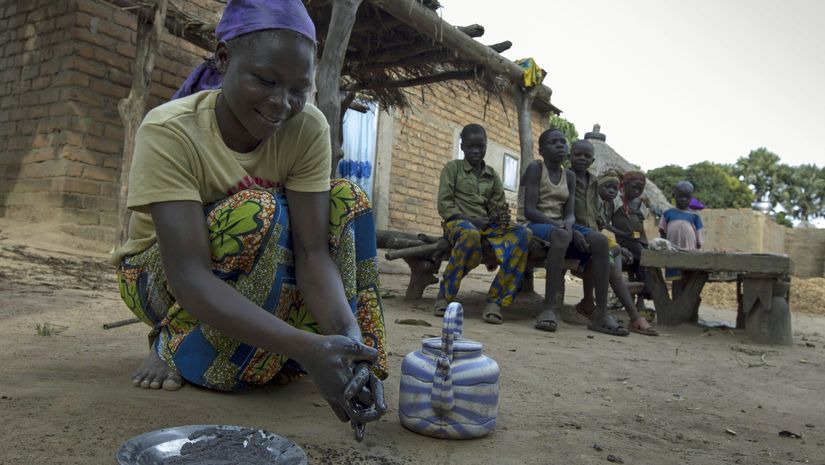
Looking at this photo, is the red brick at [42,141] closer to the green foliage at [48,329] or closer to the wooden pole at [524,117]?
the green foliage at [48,329]

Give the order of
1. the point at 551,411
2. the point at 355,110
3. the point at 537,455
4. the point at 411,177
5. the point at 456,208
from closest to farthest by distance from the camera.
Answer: the point at 537,455, the point at 551,411, the point at 456,208, the point at 355,110, the point at 411,177

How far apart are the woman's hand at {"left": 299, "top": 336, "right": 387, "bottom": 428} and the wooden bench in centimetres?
350

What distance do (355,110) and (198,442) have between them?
24.4 ft

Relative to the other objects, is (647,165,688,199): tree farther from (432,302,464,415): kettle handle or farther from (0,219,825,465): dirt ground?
(432,302,464,415): kettle handle

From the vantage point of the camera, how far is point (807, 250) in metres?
16.3

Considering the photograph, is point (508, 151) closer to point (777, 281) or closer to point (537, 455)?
point (777, 281)

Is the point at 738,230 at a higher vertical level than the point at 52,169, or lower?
higher

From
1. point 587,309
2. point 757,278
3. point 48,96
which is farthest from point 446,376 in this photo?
point 48,96

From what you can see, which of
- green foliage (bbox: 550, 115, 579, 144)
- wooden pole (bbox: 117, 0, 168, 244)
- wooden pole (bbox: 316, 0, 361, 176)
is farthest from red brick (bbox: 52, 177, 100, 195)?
green foliage (bbox: 550, 115, 579, 144)

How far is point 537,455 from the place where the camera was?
1.60 metres

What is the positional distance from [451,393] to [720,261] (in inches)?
148

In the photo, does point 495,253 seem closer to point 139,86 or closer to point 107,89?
point 139,86

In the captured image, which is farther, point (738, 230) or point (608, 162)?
point (608, 162)

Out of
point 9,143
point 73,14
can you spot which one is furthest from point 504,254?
point 9,143
